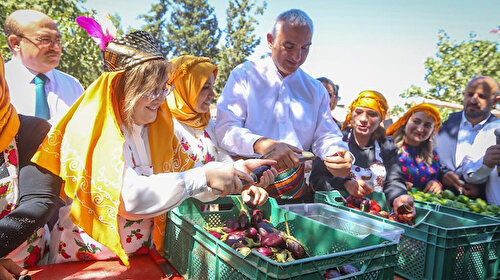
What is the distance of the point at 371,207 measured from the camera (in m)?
2.58

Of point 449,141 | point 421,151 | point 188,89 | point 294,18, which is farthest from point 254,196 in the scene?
point 449,141

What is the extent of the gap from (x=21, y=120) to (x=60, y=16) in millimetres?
5083

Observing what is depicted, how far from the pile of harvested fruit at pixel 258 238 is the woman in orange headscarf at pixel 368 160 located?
43.8 inches

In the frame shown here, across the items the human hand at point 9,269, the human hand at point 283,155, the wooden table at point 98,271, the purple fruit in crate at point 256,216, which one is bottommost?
the wooden table at point 98,271

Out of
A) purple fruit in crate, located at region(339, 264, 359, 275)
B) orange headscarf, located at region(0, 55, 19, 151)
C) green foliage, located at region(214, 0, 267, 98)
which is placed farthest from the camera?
green foliage, located at region(214, 0, 267, 98)

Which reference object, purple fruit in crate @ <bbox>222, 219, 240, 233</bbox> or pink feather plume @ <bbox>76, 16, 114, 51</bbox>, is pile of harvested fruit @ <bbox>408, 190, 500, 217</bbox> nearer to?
purple fruit in crate @ <bbox>222, 219, 240, 233</bbox>

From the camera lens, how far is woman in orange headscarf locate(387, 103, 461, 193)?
133 inches

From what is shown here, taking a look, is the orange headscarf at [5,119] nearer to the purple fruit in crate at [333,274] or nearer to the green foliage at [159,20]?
the purple fruit in crate at [333,274]

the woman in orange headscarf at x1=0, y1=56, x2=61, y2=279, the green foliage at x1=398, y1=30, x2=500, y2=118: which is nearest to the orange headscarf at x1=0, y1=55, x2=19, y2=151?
the woman in orange headscarf at x1=0, y1=56, x2=61, y2=279

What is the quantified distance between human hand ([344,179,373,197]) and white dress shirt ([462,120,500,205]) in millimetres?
1505

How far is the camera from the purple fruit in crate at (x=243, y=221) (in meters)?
1.79

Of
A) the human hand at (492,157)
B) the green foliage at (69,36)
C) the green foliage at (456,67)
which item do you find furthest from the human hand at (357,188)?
the green foliage at (456,67)

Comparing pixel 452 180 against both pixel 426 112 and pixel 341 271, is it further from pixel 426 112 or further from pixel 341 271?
pixel 341 271

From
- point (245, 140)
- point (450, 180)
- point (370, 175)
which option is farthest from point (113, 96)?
point (450, 180)
